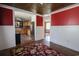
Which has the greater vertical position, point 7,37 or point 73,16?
point 73,16

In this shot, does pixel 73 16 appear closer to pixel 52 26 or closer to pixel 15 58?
pixel 52 26

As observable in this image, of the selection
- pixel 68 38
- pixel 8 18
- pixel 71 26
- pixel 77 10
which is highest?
pixel 77 10

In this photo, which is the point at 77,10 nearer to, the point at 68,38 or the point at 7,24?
the point at 68,38

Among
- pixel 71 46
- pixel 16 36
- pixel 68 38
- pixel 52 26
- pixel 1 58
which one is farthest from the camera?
pixel 52 26

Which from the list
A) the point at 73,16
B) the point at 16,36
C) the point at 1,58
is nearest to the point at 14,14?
the point at 16,36

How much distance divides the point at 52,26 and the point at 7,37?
1.35m

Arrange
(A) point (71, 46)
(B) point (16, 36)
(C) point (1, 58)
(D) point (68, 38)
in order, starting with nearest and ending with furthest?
(C) point (1, 58)
(A) point (71, 46)
(D) point (68, 38)
(B) point (16, 36)

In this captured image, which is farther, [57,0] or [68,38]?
[68,38]

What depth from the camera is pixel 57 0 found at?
71 centimetres

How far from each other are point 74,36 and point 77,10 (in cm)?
58

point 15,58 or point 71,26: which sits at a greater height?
point 71,26

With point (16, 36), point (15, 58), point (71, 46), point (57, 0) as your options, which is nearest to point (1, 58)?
point (15, 58)

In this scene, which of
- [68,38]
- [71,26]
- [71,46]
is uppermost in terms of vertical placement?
[71,26]

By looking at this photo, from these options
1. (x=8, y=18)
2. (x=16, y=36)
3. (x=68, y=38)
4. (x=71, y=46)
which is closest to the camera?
(x=71, y=46)
